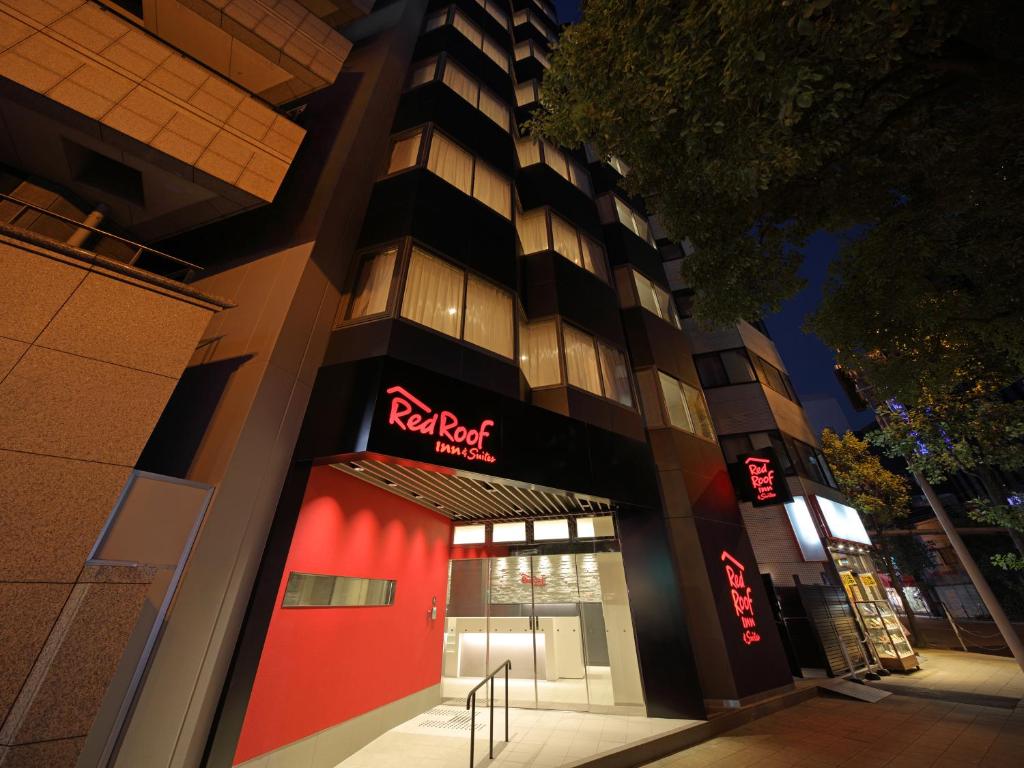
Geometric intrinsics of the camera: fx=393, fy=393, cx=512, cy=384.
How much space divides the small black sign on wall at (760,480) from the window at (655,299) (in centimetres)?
511

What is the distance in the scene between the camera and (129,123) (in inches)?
248

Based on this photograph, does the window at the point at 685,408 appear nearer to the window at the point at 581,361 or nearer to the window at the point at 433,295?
the window at the point at 581,361

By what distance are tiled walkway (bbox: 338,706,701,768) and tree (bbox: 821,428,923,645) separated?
62.3 ft

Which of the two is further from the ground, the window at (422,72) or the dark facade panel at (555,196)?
the window at (422,72)

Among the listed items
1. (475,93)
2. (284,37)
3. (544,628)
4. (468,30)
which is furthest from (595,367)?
(468,30)

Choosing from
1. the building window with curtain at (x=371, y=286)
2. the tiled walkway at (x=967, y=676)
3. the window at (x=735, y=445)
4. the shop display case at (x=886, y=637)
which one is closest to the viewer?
the building window with curtain at (x=371, y=286)

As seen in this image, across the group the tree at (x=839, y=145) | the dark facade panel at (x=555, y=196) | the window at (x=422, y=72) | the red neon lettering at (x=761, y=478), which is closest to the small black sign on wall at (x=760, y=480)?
the red neon lettering at (x=761, y=478)

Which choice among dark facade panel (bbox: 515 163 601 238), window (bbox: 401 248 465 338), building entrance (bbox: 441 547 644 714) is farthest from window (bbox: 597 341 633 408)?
dark facade panel (bbox: 515 163 601 238)

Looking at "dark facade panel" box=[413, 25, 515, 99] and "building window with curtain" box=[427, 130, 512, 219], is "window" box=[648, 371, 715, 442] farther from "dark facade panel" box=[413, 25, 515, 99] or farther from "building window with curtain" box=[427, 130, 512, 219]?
"dark facade panel" box=[413, 25, 515, 99]

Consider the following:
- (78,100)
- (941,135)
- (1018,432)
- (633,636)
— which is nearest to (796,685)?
(633,636)

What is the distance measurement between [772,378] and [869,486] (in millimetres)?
9463

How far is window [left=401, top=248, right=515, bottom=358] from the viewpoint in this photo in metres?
7.70

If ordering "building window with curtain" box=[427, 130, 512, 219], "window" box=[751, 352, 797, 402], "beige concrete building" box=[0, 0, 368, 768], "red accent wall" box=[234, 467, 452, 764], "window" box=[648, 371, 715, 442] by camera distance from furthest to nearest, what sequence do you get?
1. "window" box=[751, 352, 797, 402]
2. "window" box=[648, 371, 715, 442]
3. "building window with curtain" box=[427, 130, 512, 219]
4. "red accent wall" box=[234, 467, 452, 764]
5. "beige concrete building" box=[0, 0, 368, 768]

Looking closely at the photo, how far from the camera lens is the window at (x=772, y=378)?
18016mm
